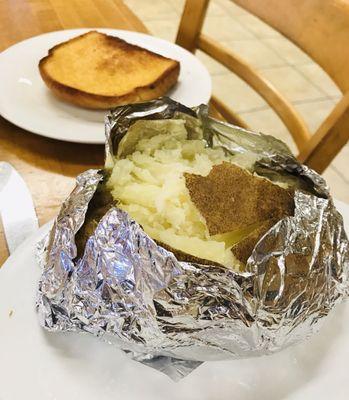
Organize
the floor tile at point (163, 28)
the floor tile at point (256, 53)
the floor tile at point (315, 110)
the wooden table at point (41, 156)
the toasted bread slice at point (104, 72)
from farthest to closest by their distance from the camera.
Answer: the floor tile at point (163, 28)
the floor tile at point (256, 53)
the floor tile at point (315, 110)
the toasted bread slice at point (104, 72)
the wooden table at point (41, 156)

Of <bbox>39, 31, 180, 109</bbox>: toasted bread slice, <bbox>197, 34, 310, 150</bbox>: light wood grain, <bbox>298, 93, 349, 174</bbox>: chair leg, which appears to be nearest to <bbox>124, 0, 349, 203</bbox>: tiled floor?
<bbox>197, 34, 310, 150</bbox>: light wood grain

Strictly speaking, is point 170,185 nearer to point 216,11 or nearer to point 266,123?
point 266,123

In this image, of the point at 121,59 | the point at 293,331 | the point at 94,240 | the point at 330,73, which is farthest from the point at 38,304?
the point at 330,73

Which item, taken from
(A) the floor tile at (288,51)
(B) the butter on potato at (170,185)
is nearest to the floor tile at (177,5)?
(A) the floor tile at (288,51)

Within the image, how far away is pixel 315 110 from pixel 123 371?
5.78 feet

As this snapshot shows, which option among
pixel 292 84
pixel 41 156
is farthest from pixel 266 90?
pixel 292 84

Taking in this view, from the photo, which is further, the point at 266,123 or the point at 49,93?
the point at 266,123

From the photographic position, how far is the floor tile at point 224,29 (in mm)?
2572

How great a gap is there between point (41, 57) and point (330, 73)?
0.49m

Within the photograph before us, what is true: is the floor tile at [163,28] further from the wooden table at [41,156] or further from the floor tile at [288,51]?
the wooden table at [41,156]

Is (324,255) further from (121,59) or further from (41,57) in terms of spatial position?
(41,57)

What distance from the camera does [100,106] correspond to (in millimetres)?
788

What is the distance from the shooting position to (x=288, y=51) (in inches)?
97.8

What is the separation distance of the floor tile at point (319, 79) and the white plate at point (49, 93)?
1.39 meters
